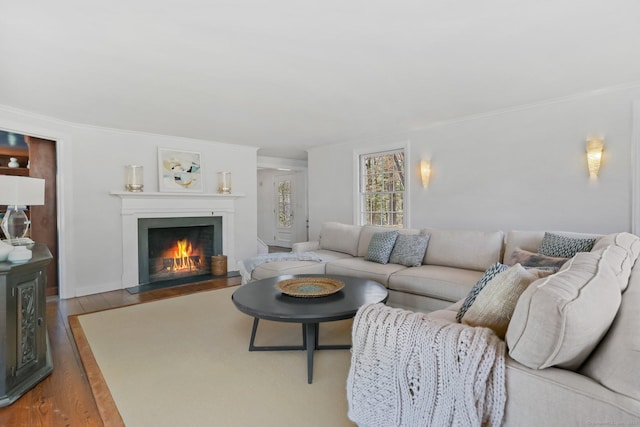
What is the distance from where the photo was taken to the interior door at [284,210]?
29.1 feet

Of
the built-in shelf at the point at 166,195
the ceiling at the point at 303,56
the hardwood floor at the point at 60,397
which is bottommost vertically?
the hardwood floor at the point at 60,397

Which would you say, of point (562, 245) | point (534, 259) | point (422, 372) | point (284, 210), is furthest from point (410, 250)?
point (284, 210)

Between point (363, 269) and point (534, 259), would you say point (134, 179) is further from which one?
point (534, 259)

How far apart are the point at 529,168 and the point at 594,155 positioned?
60 cm

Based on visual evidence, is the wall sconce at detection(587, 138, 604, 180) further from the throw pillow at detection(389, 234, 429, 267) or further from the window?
the window

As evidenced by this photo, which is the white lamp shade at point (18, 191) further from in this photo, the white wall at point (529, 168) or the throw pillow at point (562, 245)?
the white wall at point (529, 168)

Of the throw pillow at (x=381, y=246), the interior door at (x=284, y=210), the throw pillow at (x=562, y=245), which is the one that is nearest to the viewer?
the throw pillow at (x=562, y=245)

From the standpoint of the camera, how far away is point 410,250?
149 inches

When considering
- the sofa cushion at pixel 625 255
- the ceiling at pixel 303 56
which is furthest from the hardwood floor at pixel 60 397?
the sofa cushion at pixel 625 255

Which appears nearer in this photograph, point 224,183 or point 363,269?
point 363,269

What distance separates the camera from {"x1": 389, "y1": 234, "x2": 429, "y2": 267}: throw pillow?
3.72 metres

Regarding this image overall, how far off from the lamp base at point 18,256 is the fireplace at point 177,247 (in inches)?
115

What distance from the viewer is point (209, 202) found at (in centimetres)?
563

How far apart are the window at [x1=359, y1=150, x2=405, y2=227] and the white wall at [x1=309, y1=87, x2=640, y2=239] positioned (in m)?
0.26
